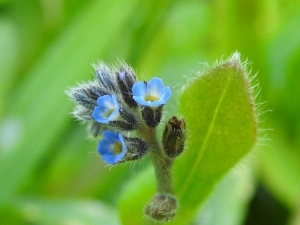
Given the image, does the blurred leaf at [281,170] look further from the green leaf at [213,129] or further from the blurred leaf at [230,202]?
the green leaf at [213,129]

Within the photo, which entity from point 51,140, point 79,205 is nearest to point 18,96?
point 51,140

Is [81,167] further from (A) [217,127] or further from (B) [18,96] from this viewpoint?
(A) [217,127]

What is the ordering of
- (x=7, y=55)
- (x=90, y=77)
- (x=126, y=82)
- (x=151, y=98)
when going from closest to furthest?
(x=151, y=98) → (x=126, y=82) → (x=90, y=77) → (x=7, y=55)

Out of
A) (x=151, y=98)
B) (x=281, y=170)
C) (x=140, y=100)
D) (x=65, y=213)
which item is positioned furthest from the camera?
(x=281, y=170)

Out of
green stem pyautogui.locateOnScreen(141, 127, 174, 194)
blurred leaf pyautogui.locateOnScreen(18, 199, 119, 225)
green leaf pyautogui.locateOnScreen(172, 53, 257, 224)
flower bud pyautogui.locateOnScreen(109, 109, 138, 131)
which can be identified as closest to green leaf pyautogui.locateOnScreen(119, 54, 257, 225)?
green leaf pyautogui.locateOnScreen(172, 53, 257, 224)

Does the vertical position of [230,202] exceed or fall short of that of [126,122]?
it exceeds it

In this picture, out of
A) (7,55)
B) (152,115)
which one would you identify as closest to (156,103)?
(152,115)

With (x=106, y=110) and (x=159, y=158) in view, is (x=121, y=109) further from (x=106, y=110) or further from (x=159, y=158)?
(x=159, y=158)
